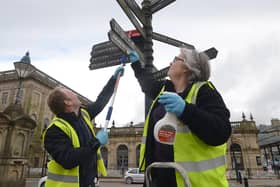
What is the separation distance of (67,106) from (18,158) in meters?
7.59

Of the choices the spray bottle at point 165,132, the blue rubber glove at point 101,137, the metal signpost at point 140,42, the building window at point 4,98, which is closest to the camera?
the spray bottle at point 165,132

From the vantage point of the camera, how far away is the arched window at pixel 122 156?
92.9 feet

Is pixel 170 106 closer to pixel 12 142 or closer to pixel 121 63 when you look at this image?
pixel 121 63

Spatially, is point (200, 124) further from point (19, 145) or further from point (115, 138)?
point (115, 138)

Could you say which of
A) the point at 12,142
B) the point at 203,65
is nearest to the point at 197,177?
the point at 203,65

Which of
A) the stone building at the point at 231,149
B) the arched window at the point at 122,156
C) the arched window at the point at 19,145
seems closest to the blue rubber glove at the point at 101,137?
the arched window at the point at 19,145

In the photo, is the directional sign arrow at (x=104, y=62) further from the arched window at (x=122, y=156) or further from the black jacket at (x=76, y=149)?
the arched window at (x=122, y=156)

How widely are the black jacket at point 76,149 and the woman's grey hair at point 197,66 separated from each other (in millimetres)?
1034

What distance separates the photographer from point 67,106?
217 cm

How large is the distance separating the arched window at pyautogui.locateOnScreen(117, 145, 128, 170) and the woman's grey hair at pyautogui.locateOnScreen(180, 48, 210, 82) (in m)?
28.1

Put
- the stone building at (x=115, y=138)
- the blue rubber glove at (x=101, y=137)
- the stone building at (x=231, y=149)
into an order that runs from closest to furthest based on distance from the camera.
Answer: the blue rubber glove at (x=101, y=137) → the stone building at (x=231, y=149) → the stone building at (x=115, y=138)

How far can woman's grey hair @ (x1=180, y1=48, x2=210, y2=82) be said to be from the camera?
65.1 inches

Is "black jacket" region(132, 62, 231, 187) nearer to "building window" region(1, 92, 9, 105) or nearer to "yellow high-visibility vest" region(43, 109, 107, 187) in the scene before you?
"yellow high-visibility vest" region(43, 109, 107, 187)

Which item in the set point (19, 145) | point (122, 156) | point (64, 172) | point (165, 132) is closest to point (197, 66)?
point (165, 132)
